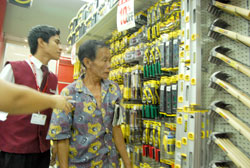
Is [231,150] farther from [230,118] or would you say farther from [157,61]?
[157,61]

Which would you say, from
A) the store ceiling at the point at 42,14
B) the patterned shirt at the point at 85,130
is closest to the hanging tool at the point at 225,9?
the patterned shirt at the point at 85,130

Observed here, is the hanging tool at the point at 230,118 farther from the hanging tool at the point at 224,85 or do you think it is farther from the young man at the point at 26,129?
the young man at the point at 26,129

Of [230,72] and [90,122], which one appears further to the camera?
[230,72]

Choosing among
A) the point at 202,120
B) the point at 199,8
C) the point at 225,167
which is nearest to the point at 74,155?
the point at 202,120

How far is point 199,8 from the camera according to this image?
5.24ft

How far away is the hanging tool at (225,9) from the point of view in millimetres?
1371

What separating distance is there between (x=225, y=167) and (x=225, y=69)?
29.1 inches

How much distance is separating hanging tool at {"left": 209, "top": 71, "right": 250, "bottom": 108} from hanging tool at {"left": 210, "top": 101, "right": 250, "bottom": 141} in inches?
5.1

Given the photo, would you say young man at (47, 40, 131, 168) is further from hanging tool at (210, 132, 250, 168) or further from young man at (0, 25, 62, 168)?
hanging tool at (210, 132, 250, 168)

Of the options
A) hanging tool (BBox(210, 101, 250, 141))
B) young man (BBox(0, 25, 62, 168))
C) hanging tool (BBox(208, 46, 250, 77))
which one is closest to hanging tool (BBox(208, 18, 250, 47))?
hanging tool (BBox(208, 46, 250, 77))

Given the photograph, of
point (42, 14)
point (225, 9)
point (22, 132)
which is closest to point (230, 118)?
point (225, 9)

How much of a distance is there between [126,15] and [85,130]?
1116mm

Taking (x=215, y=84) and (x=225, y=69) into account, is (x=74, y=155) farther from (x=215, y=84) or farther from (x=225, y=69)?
(x=225, y=69)

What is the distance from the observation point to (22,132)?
1549mm
